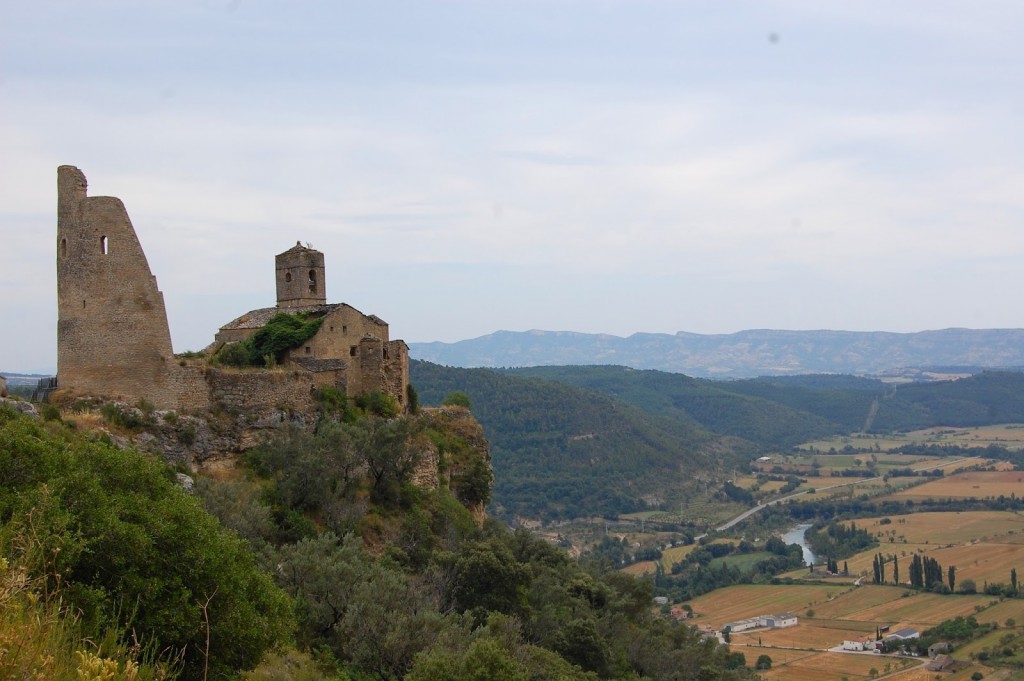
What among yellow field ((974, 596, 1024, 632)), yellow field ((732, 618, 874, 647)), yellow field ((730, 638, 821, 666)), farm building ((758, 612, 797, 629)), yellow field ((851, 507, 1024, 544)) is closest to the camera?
yellow field ((730, 638, 821, 666))

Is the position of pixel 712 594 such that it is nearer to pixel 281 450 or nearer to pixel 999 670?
pixel 999 670

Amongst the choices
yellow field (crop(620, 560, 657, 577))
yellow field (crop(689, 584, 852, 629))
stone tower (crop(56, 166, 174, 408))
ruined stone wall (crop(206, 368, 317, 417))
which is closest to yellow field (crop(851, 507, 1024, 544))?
yellow field (crop(689, 584, 852, 629))

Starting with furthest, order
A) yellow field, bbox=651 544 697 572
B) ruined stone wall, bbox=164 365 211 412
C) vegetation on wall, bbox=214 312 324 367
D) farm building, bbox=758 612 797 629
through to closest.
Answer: yellow field, bbox=651 544 697 572 < farm building, bbox=758 612 797 629 < vegetation on wall, bbox=214 312 324 367 < ruined stone wall, bbox=164 365 211 412

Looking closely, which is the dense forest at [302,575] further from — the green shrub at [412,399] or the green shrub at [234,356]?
the green shrub at [234,356]

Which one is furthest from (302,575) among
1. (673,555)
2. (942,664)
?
(673,555)

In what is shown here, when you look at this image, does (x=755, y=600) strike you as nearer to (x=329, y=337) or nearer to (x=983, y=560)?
(x=983, y=560)

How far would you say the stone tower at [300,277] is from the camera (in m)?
33.9

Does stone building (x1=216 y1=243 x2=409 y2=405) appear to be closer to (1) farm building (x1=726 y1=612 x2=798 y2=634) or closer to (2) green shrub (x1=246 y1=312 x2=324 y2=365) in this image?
(2) green shrub (x1=246 y1=312 x2=324 y2=365)

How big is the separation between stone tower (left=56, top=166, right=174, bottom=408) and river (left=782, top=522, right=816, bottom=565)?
96.5 metres

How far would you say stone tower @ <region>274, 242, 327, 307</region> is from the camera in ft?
111

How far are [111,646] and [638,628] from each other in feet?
92.6

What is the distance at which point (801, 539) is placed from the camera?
406ft

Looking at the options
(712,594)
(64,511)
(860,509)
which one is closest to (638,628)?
(64,511)

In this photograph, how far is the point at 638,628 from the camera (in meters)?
35.6
